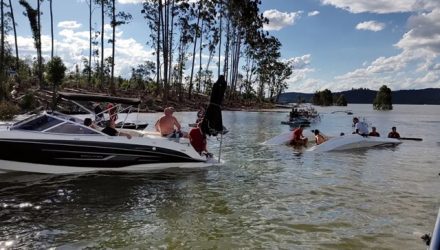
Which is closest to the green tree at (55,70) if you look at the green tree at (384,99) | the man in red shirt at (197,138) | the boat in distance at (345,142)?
the boat in distance at (345,142)

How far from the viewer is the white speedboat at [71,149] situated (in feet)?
36.9

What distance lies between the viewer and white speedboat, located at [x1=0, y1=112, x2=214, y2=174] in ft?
36.9

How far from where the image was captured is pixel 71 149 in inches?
465

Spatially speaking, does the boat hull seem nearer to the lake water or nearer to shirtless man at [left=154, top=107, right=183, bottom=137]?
the lake water

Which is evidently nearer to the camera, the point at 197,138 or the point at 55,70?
the point at 197,138

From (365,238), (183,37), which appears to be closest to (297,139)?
(365,238)

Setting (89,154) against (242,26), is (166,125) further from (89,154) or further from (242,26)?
(242,26)

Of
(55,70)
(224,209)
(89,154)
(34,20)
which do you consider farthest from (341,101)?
(224,209)

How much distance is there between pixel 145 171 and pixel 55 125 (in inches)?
112

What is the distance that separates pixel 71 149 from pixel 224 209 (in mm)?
4659

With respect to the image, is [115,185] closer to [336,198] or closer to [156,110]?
[336,198]

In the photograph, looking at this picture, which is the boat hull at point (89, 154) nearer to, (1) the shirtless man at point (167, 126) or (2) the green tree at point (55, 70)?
(1) the shirtless man at point (167, 126)

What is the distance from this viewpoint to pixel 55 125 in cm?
1177

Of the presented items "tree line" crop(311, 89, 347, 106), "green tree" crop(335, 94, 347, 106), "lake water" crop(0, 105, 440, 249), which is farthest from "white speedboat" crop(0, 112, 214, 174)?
"green tree" crop(335, 94, 347, 106)
